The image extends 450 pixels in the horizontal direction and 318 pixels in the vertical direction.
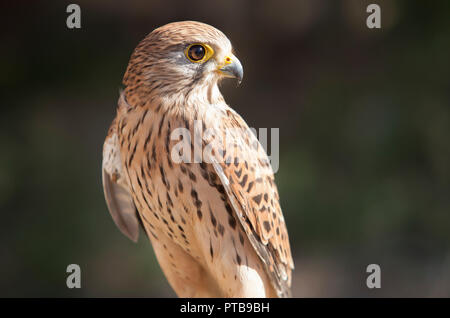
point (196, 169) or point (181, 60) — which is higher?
point (181, 60)

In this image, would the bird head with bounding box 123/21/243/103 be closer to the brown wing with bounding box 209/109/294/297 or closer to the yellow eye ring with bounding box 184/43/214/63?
the yellow eye ring with bounding box 184/43/214/63

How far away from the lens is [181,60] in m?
1.20

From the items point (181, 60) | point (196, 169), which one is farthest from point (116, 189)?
point (181, 60)

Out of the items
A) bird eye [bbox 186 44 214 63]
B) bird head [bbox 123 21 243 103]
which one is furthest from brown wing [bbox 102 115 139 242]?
bird eye [bbox 186 44 214 63]

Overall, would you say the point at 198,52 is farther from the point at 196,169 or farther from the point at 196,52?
the point at 196,169

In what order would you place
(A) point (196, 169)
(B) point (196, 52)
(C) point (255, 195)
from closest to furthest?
1. (B) point (196, 52)
2. (A) point (196, 169)
3. (C) point (255, 195)

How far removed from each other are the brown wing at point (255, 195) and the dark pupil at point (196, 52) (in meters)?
0.21

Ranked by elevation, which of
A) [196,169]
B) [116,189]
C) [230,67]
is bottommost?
[116,189]

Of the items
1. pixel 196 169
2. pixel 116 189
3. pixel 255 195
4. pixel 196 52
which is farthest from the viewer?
pixel 116 189

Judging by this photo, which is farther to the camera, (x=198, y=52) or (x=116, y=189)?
(x=116, y=189)

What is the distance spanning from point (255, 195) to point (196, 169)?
229 millimetres

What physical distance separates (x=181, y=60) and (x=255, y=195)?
49 centimetres

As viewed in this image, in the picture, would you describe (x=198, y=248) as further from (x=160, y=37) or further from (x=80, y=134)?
(x=80, y=134)

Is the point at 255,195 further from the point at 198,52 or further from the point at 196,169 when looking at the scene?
the point at 198,52
